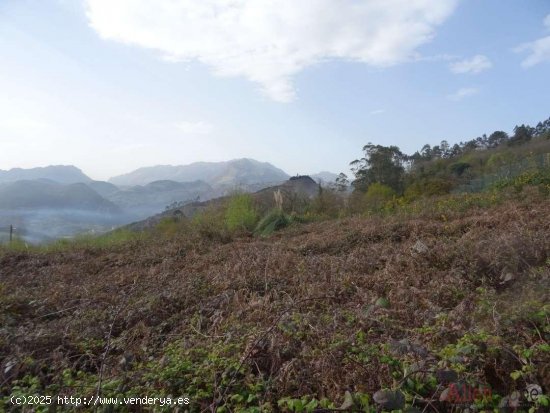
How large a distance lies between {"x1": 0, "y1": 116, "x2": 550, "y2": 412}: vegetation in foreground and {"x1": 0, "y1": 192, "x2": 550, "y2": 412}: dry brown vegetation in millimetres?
13

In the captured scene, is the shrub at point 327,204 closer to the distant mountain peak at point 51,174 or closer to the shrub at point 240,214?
the shrub at point 240,214

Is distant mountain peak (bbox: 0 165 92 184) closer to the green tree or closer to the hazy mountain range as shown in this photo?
the hazy mountain range

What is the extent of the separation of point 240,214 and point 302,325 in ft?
30.0

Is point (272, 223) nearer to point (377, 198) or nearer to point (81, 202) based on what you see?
point (377, 198)

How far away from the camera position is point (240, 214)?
11.9 metres

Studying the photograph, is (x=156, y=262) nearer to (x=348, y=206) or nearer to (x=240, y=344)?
(x=240, y=344)

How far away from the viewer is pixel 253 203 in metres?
13.5

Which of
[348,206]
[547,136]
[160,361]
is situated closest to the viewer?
[160,361]

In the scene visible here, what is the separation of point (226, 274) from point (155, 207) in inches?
2753

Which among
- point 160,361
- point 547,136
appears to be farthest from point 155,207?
point 160,361

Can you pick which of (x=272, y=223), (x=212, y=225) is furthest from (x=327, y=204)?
(x=212, y=225)

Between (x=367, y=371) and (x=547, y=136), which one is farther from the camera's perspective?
(x=547, y=136)

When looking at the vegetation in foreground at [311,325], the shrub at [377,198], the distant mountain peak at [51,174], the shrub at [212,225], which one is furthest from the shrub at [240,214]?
the distant mountain peak at [51,174]

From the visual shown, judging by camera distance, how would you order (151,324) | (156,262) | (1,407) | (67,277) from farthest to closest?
(156,262)
(67,277)
(151,324)
(1,407)
